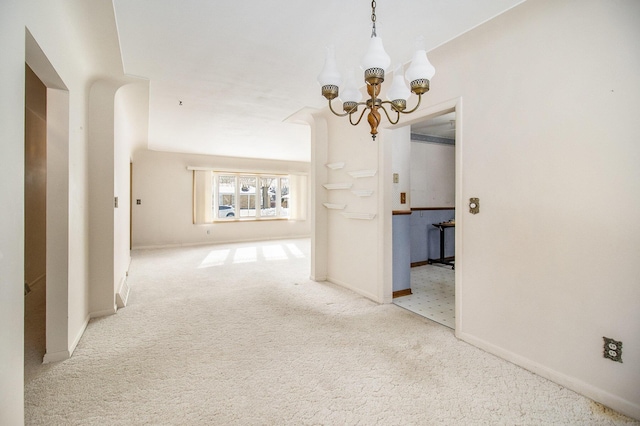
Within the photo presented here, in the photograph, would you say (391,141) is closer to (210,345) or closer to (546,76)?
(546,76)

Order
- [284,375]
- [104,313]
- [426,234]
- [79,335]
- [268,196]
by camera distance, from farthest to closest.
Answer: [268,196] → [426,234] → [104,313] → [79,335] → [284,375]

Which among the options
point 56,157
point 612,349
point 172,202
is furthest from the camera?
point 172,202

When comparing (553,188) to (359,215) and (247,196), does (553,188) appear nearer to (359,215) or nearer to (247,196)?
(359,215)

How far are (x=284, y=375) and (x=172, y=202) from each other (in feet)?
20.4

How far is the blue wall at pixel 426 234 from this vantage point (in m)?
5.07

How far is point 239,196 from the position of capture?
25.8ft

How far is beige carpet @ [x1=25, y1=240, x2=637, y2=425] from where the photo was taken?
5.04 feet

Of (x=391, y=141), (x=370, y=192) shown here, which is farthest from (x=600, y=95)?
(x=370, y=192)

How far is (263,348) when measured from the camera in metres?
2.24

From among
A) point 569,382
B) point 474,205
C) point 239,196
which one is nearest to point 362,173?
point 474,205

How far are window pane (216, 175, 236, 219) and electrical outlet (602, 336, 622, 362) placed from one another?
7.37 metres

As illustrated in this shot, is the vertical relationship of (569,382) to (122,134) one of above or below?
below

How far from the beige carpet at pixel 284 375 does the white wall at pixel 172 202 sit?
4.18m

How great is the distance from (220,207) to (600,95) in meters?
7.43
